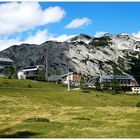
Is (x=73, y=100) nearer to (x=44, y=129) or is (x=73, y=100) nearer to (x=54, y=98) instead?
(x=54, y=98)

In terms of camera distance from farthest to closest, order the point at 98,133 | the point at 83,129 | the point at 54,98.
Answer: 1. the point at 54,98
2. the point at 83,129
3. the point at 98,133

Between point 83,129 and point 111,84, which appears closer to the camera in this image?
point 83,129

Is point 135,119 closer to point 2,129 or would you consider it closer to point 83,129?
point 83,129

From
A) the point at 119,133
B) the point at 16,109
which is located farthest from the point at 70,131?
the point at 16,109

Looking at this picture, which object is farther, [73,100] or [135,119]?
[73,100]

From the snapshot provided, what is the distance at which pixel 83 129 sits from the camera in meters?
31.4

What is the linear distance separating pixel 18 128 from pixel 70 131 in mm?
4672

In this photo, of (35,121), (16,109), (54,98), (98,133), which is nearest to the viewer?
(98,133)

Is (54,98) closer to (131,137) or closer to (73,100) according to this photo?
(73,100)

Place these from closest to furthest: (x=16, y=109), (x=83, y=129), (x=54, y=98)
→ (x=83, y=129) → (x=16, y=109) → (x=54, y=98)

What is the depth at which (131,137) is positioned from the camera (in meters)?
27.4

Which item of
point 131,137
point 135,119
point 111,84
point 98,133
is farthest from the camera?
point 111,84

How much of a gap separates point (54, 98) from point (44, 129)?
69889 millimetres

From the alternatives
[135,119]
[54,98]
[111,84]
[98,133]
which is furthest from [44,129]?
[111,84]
